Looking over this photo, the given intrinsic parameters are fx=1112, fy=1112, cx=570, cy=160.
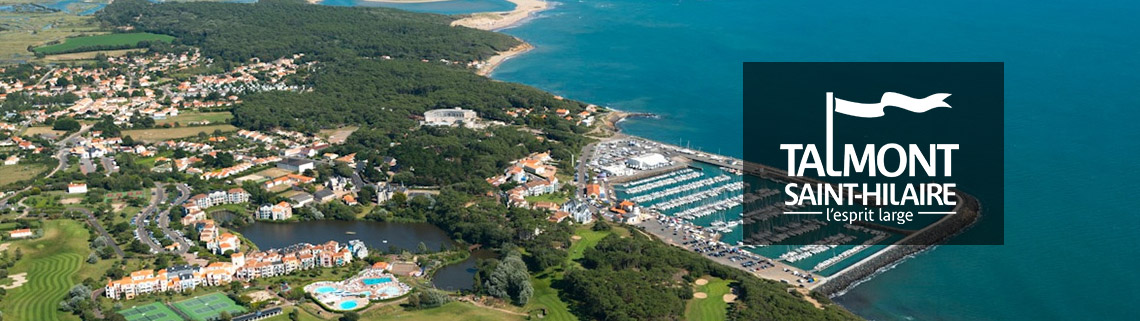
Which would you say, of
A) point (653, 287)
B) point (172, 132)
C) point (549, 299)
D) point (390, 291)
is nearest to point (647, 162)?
point (653, 287)

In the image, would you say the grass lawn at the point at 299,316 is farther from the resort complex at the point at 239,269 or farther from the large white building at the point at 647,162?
the large white building at the point at 647,162

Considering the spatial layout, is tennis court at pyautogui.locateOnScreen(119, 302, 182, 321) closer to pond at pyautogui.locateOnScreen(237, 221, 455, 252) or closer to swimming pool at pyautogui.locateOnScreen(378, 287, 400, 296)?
swimming pool at pyautogui.locateOnScreen(378, 287, 400, 296)

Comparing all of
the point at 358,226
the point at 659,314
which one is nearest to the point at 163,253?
the point at 358,226

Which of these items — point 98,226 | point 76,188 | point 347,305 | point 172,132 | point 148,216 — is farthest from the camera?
point 172,132

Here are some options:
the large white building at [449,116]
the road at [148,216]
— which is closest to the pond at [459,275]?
the road at [148,216]

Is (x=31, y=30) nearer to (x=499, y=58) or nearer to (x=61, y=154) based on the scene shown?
(x=499, y=58)

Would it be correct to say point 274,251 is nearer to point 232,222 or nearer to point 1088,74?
point 232,222

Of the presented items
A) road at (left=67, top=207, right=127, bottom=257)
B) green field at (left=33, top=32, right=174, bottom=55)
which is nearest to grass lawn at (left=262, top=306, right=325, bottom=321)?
road at (left=67, top=207, right=127, bottom=257)
